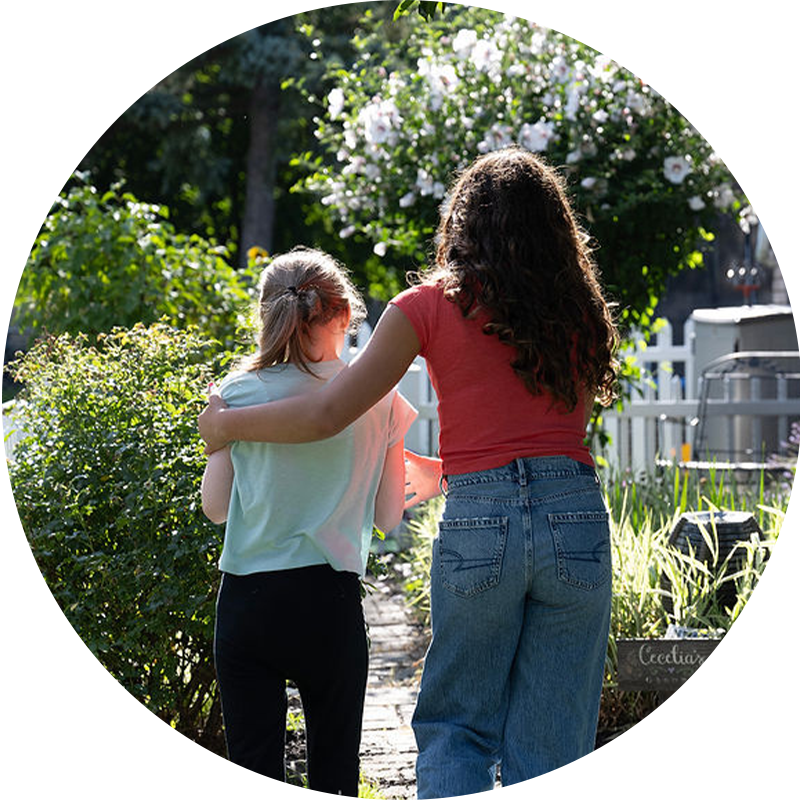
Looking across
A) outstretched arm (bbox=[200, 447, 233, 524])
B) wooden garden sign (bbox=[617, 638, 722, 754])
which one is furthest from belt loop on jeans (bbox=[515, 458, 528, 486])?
wooden garden sign (bbox=[617, 638, 722, 754])

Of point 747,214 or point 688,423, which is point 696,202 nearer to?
point 747,214

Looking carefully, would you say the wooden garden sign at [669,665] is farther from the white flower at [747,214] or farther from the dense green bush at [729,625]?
the white flower at [747,214]

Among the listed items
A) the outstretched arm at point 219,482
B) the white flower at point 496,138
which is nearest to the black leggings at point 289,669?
the outstretched arm at point 219,482

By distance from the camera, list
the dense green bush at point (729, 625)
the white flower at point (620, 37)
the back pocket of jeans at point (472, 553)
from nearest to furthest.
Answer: the back pocket of jeans at point (472, 553), the dense green bush at point (729, 625), the white flower at point (620, 37)

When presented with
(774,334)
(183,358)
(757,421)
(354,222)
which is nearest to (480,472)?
(183,358)

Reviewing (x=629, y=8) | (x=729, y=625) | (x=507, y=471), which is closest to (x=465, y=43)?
(x=729, y=625)

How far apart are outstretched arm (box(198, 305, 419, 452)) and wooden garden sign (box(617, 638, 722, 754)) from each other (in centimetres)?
177

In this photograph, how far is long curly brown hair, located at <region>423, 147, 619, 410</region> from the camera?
2549mm

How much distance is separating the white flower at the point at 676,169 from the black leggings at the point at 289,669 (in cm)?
446

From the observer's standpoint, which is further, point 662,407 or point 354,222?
point 662,407

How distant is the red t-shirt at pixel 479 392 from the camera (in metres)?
2.56

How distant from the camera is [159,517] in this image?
140 inches

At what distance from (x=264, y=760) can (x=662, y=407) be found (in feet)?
20.8

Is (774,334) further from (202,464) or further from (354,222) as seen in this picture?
(202,464)
